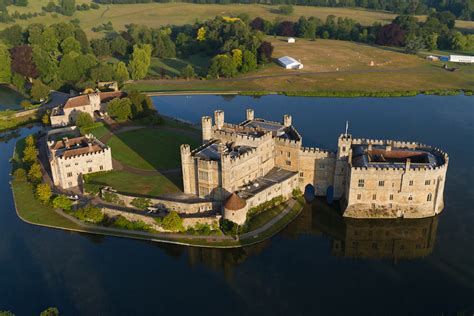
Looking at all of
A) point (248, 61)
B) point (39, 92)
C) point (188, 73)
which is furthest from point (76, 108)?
point (248, 61)

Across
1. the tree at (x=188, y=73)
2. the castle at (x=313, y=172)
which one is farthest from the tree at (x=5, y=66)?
the castle at (x=313, y=172)

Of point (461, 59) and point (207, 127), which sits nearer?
point (207, 127)

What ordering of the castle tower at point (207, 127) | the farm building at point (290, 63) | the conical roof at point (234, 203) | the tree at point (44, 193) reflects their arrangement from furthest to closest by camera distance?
the farm building at point (290, 63) → the castle tower at point (207, 127) → the tree at point (44, 193) → the conical roof at point (234, 203)

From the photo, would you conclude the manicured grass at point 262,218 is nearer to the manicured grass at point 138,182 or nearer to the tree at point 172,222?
the tree at point 172,222

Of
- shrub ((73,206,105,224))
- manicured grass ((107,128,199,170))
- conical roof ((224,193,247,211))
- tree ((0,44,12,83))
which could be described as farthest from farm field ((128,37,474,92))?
conical roof ((224,193,247,211))

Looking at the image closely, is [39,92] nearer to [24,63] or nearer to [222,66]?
[24,63]

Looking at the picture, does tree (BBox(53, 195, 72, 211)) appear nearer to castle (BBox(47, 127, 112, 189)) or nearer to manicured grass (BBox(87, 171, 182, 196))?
castle (BBox(47, 127, 112, 189))
